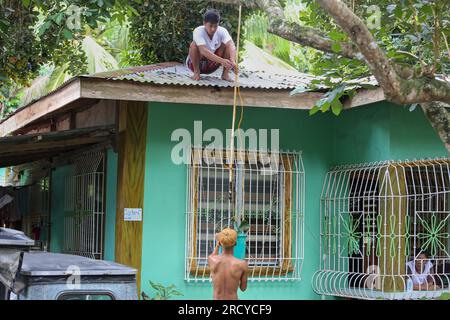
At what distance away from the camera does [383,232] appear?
981cm

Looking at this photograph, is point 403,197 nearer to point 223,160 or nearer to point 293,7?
point 223,160

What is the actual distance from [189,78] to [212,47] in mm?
450

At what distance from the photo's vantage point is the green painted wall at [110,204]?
10.2 meters

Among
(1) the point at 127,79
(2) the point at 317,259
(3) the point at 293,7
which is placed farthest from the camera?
(3) the point at 293,7

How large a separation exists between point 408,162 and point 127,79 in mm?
3364

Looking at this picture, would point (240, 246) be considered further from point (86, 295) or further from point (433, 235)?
point (86, 295)

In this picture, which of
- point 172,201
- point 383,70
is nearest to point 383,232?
point 172,201

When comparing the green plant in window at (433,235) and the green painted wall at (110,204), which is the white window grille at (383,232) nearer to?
the green plant in window at (433,235)

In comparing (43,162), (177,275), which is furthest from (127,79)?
(43,162)

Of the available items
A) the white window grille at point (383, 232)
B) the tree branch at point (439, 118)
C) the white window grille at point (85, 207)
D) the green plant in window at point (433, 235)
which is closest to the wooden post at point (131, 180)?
the white window grille at point (85, 207)

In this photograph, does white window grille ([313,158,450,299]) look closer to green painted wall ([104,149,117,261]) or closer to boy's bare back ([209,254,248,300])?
green painted wall ([104,149,117,261])

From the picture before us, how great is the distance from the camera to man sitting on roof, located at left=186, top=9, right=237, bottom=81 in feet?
31.4

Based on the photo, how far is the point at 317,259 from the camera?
10492 millimetres

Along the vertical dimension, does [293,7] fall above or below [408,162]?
above
